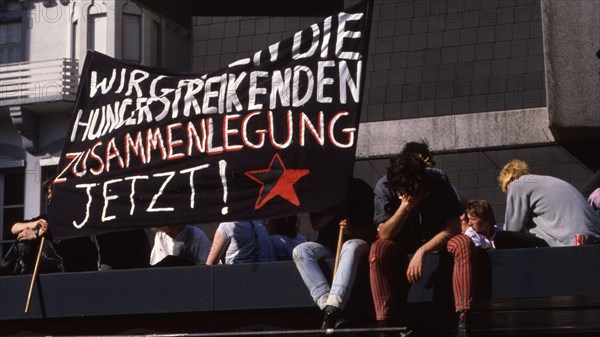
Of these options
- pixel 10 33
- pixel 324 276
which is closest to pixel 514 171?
pixel 324 276

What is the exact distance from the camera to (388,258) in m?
8.98

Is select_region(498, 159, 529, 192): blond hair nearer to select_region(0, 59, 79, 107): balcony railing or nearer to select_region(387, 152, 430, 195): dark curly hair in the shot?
select_region(387, 152, 430, 195): dark curly hair

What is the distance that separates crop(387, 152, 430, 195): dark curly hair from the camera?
28.8 ft

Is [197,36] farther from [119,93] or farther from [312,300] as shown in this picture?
[312,300]

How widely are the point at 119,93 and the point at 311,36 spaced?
2.13 meters

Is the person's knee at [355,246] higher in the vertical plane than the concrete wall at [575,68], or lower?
lower

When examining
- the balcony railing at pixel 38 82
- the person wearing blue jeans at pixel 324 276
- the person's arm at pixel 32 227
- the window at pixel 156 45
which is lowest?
the person wearing blue jeans at pixel 324 276

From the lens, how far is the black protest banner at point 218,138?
10.0m

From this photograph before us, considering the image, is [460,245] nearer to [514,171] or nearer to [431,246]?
[431,246]

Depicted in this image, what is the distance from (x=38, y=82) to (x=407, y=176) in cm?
1760

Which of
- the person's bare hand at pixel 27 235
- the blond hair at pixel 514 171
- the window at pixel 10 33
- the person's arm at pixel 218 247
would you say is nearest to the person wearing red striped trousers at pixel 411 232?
the blond hair at pixel 514 171

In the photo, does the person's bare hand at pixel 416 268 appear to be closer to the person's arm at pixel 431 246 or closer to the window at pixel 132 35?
the person's arm at pixel 431 246

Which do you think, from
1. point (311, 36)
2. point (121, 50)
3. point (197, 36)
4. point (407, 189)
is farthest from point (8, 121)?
point (407, 189)

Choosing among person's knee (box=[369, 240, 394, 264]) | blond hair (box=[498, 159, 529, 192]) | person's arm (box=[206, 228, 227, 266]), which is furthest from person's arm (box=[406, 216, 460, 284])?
person's arm (box=[206, 228, 227, 266])
